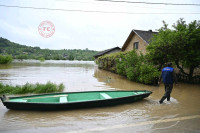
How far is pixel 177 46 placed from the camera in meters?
10.9

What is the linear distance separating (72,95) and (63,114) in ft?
4.93

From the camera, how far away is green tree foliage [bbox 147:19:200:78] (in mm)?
10731

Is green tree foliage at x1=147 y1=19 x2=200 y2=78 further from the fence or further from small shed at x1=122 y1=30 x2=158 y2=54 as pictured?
small shed at x1=122 y1=30 x2=158 y2=54

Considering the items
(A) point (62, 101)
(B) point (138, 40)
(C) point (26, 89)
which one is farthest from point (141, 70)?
(B) point (138, 40)

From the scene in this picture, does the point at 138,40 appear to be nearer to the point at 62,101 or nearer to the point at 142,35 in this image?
the point at 142,35

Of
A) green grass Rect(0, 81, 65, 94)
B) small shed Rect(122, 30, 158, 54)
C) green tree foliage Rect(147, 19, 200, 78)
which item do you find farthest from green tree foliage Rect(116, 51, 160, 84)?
green grass Rect(0, 81, 65, 94)

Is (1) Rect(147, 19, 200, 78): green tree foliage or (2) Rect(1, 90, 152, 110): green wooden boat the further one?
(1) Rect(147, 19, 200, 78): green tree foliage

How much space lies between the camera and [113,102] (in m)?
5.87

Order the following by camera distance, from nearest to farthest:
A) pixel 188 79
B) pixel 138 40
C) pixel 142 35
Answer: pixel 188 79 → pixel 142 35 → pixel 138 40

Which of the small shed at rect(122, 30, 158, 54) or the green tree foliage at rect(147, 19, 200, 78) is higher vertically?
the small shed at rect(122, 30, 158, 54)

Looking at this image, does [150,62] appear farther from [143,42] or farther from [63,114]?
[63,114]

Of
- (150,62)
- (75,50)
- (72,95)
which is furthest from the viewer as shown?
(75,50)

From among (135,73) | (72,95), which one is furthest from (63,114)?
(135,73)

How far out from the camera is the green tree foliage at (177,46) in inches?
422
